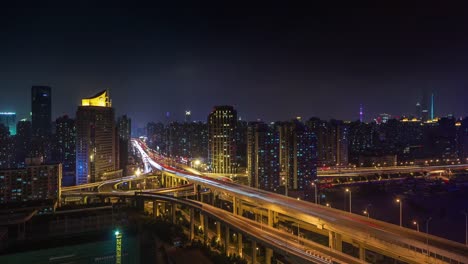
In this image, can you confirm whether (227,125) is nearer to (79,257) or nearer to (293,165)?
(293,165)

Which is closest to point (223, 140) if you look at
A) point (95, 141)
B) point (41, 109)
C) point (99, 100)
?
point (95, 141)

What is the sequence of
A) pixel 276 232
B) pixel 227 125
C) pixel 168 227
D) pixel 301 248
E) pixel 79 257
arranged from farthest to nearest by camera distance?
pixel 227 125 → pixel 168 227 → pixel 276 232 → pixel 301 248 → pixel 79 257

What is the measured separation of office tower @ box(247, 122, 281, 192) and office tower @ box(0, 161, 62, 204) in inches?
559

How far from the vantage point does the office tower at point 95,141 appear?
2869 cm

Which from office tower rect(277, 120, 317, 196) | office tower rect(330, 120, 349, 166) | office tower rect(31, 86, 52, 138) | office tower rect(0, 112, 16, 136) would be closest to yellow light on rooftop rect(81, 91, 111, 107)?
office tower rect(277, 120, 317, 196)

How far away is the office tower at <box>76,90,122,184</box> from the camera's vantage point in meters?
28.7

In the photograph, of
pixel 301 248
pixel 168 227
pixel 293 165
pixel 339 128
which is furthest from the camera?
pixel 339 128

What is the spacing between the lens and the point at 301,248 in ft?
34.9

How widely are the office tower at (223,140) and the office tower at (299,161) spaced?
5.44 metres

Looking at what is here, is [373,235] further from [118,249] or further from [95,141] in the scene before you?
[95,141]

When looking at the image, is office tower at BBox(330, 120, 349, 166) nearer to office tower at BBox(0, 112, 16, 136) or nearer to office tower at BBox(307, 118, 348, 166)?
office tower at BBox(307, 118, 348, 166)

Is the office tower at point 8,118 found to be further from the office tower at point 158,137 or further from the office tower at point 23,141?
the office tower at point 158,137

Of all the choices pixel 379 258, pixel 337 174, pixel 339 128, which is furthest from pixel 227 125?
pixel 379 258

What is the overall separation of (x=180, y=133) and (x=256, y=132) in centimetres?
2408
